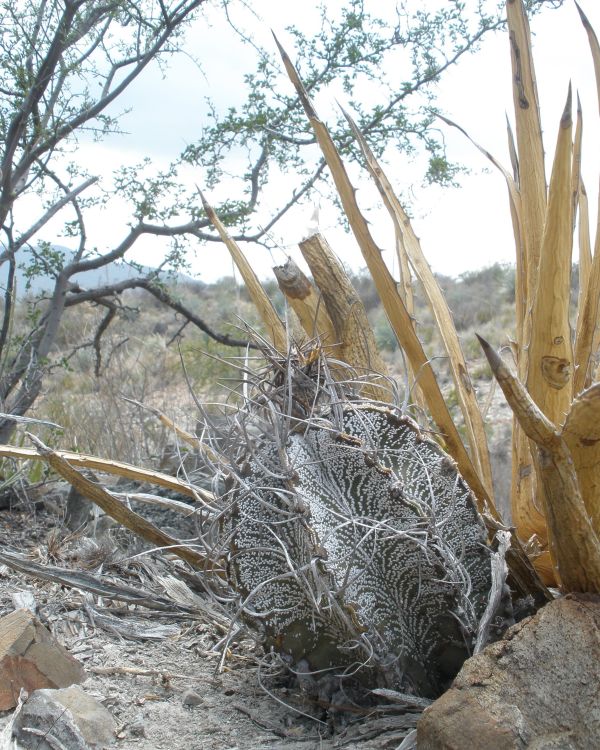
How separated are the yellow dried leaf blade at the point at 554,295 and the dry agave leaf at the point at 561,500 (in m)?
0.45

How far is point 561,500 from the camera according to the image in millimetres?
1378

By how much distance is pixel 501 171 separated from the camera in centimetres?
236

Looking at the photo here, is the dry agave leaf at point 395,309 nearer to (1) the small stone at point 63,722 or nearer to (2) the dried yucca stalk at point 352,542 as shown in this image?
(2) the dried yucca stalk at point 352,542

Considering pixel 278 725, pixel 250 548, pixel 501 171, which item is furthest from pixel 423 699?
pixel 501 171

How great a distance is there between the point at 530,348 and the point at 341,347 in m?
0.66

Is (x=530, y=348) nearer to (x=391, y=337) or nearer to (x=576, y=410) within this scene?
(x=576, y=410)

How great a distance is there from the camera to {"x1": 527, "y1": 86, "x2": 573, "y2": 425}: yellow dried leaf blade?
5.33ft

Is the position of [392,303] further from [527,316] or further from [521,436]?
[521,436]

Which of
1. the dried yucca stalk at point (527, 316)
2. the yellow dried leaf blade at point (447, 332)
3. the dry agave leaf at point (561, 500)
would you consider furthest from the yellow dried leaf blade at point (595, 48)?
the dry agave leaf at point (561, 500)

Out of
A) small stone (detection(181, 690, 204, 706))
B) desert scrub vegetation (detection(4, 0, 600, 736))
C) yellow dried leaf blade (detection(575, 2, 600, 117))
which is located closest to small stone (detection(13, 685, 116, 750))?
small stone (detection(181, 690, 204, 706))

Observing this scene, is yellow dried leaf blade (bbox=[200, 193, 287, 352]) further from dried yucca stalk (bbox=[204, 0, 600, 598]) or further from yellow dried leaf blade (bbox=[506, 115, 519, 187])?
yellow dried leaf blade (bbox=[506, 115, 519, 187])

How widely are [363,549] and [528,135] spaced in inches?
46.1

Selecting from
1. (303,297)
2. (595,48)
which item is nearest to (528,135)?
(595,48)

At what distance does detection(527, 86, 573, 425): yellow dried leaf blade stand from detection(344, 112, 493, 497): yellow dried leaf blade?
0.39m
